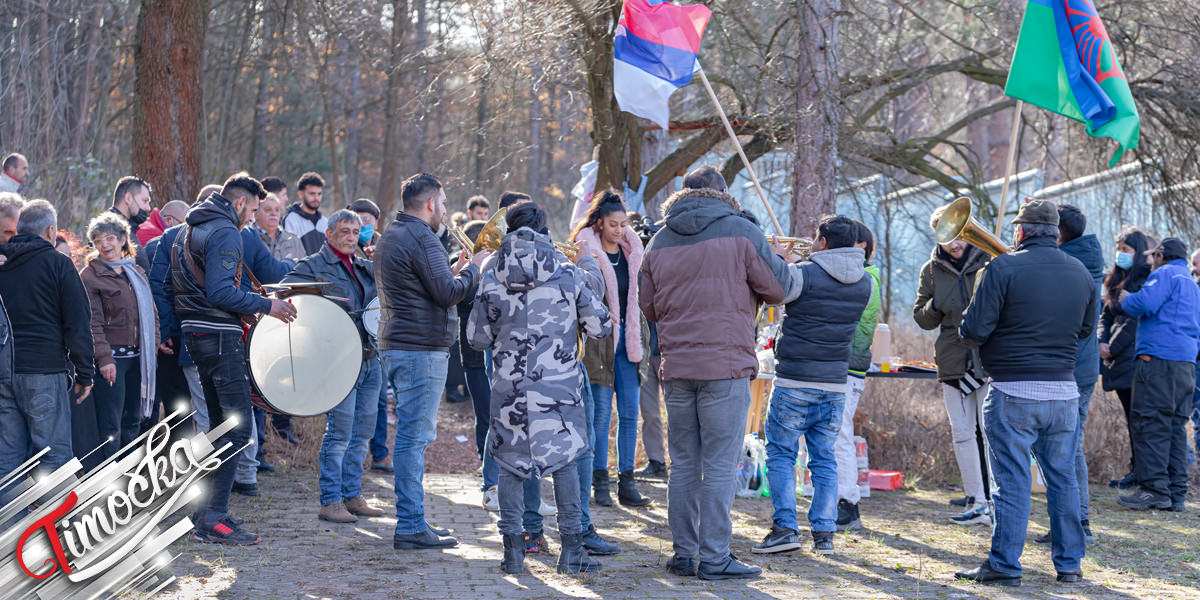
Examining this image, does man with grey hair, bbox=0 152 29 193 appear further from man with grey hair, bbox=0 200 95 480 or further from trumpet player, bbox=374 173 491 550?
trumpet player, bbox=374 173 491 550

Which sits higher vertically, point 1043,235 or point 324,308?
point 1043,235

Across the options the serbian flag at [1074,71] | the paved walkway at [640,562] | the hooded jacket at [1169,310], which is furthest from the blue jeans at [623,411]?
the hooded jacket at [1169,310]

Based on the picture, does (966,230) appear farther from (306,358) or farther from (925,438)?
(925,438)

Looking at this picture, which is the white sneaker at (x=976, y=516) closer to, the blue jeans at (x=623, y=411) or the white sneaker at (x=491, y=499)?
the blue jeans at (x=623, y=411)

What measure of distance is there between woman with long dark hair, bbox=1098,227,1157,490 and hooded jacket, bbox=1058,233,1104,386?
5.16ft

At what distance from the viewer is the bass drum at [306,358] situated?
621cm

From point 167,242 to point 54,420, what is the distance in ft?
5.62

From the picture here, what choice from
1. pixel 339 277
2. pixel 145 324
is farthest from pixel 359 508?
pixel 145 324

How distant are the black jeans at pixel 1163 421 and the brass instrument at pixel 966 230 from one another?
3046mm

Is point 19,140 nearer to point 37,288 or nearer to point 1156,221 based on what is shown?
point 37,288

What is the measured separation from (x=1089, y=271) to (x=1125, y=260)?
7.43 ft

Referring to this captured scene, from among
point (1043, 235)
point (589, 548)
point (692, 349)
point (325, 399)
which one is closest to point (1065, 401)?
point (1043, 235)

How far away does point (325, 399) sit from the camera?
21.0 ft

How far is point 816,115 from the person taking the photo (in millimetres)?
9516
